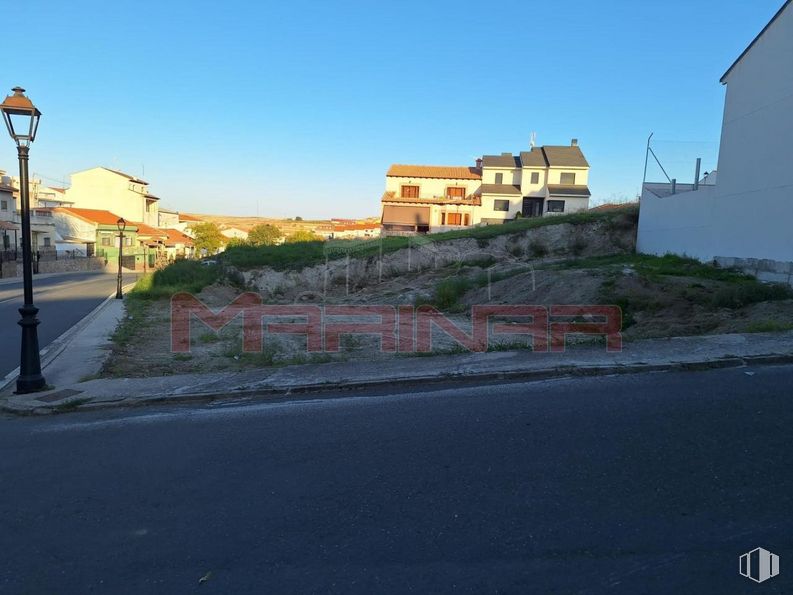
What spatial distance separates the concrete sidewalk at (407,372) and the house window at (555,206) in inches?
1681

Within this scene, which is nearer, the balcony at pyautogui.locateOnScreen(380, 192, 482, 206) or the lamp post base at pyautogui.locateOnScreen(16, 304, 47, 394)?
the lamp post base at pyautogui.locateOnScreen(16, 304, 47, 394)

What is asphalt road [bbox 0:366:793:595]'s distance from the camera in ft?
→ 9.84

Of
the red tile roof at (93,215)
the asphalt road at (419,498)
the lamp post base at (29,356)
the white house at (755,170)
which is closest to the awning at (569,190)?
the white house at (755,170)

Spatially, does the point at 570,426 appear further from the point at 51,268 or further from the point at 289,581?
the point at 51,268

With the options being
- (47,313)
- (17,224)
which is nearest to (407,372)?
(47,313)

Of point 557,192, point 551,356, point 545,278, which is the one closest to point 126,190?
point 557,192

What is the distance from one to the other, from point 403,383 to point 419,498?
137 inches

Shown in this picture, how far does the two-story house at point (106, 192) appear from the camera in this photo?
2699 inches

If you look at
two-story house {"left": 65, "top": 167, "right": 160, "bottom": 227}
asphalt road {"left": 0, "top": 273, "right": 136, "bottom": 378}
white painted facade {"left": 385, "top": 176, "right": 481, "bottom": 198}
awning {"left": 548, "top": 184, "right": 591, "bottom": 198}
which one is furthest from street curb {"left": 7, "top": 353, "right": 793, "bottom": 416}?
two-story house {"left": 65, "top": 167, "right": 160, "bottom": 227}

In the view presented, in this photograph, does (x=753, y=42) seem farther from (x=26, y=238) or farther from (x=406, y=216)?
(x=406, y=216)

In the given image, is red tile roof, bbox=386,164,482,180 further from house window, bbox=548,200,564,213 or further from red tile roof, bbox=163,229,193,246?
red tile roof, bbox=163,229,193,246

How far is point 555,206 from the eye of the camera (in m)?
49.5

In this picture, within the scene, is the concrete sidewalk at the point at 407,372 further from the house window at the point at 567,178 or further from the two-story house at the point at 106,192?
the two-story house at the point at 106,192

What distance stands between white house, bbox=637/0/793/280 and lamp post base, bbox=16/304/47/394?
1392 centimetres
